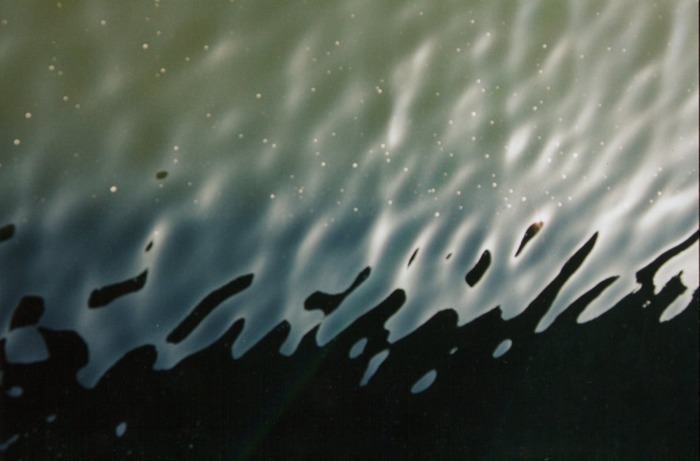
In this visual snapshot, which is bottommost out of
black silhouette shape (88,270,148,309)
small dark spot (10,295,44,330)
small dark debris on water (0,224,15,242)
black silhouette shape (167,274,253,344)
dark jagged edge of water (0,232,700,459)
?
dark jagged edge of water (0,232,700,459)

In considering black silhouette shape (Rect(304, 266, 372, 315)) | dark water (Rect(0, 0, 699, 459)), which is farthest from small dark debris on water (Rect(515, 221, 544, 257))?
black silhouette shape (Rect(304, 266, 372, 315))

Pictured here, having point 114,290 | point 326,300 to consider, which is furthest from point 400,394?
point 114,290

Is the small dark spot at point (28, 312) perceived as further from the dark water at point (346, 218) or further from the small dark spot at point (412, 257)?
the small dark spot at point (412, 257)

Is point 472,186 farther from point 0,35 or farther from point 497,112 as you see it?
point 0,35

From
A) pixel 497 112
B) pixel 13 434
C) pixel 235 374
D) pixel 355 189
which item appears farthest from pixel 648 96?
pixel 13 434

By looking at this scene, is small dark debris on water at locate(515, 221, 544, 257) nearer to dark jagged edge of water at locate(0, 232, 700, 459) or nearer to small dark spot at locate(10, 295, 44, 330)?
dark jagged edge of water at locate(0, 232, 700, 459)

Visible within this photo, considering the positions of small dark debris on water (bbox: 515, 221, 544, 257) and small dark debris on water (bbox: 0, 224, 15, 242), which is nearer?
small dark debris on water (bbox: 0, 224, 15, 242)

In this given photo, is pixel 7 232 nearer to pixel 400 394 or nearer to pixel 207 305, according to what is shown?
pixel 207 305
